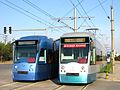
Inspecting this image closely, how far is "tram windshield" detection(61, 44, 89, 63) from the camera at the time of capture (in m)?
19.9

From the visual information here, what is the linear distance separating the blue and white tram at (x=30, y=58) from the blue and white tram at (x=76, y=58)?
7.24ft

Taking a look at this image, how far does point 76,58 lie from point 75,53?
36 cm

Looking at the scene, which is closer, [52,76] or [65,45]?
[65,45]

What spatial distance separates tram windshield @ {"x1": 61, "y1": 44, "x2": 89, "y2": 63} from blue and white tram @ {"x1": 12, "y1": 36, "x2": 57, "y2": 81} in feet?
7.76

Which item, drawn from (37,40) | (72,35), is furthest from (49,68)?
(72,35)

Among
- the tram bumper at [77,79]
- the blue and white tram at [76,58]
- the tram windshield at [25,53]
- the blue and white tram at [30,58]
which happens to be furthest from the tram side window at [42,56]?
the tram bumper at [77,79]

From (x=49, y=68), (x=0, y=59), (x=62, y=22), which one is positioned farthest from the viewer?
(x=0, y=59)

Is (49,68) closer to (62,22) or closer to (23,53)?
(23,53)

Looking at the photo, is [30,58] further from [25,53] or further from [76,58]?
[76,58]

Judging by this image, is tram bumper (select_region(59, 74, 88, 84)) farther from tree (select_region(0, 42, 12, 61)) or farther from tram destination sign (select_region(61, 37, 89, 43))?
tree (select_region(0, 42, 12, 61))

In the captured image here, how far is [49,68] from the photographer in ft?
79.2

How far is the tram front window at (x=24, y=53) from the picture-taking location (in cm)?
2197

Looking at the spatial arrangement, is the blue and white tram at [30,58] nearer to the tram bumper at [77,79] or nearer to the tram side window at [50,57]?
the tram side window at [50,57]

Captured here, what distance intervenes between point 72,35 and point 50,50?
13.3 feet
